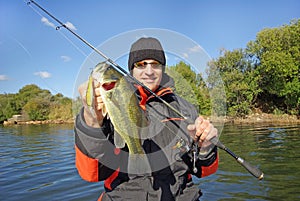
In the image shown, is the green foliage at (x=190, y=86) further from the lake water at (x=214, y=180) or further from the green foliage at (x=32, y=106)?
the green foliage at (x=32, y=106)

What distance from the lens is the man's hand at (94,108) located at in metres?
2.42

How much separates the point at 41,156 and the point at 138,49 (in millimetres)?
12507

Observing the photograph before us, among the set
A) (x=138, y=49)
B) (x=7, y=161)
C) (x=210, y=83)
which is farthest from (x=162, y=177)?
(x=7, y=161)

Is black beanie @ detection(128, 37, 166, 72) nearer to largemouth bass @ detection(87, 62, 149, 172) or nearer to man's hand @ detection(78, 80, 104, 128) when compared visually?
largemouth bass @ detection(87, 62, 149, 172)

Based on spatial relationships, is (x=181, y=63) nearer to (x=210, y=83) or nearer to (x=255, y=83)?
(x=210, y=83)

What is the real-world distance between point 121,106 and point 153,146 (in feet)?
3.40

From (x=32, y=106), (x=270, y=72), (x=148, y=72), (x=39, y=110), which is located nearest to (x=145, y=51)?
(x=148, y=72)

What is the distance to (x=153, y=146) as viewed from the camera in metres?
3.38

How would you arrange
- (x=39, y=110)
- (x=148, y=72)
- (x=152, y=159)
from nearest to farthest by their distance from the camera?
1. (x=152, y=159)
2. (x=148, y=72)
3. (x=39, y=110)

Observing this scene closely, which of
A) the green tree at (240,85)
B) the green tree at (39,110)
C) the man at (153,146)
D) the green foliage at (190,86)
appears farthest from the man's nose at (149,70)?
the green tree at (39,110)

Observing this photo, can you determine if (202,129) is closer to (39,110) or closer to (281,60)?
(281,60)

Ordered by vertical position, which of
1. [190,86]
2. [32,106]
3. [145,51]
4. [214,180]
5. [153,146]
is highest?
[32,106]

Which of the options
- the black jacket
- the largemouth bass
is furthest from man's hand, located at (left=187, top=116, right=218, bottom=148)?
the largemouth bass

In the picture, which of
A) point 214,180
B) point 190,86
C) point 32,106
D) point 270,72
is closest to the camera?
point 190,86
